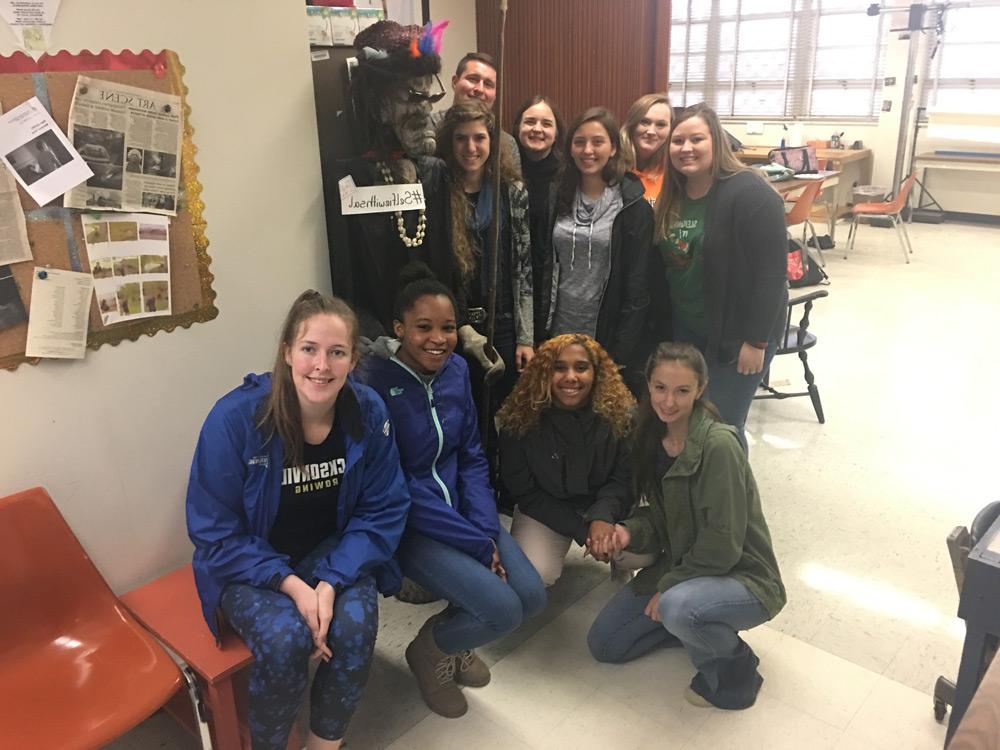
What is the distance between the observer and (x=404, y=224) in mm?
2189

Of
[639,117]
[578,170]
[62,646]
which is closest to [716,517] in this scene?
[578,170]

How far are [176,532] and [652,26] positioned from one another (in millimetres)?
2307

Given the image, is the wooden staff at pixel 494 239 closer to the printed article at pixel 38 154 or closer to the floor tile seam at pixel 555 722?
the floor tile seam at pixel 555 722

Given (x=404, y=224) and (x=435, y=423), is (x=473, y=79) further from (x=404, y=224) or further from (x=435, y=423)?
(x=435, y=423)

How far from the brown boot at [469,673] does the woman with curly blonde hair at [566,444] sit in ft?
0.98

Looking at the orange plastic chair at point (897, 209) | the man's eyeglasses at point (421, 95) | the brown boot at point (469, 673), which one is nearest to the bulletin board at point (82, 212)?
the man's eyeglasses at point (421, 95)

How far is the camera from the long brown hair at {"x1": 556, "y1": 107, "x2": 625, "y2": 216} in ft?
7.49

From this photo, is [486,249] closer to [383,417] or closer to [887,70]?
[383,417]

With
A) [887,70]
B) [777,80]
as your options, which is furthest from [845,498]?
[777,80]

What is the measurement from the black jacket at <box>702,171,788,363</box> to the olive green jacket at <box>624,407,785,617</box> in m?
0.46

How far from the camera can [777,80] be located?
9.28m

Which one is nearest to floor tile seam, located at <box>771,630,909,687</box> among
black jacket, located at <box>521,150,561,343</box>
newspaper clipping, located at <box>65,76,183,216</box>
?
black jacket, located at <box>521,150,561,343</box>

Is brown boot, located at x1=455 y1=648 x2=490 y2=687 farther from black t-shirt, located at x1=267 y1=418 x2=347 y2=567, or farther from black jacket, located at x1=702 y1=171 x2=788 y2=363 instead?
black jacket, located at x1=702 y1=171 x2=788 y2=363

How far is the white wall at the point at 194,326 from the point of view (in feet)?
5.62
